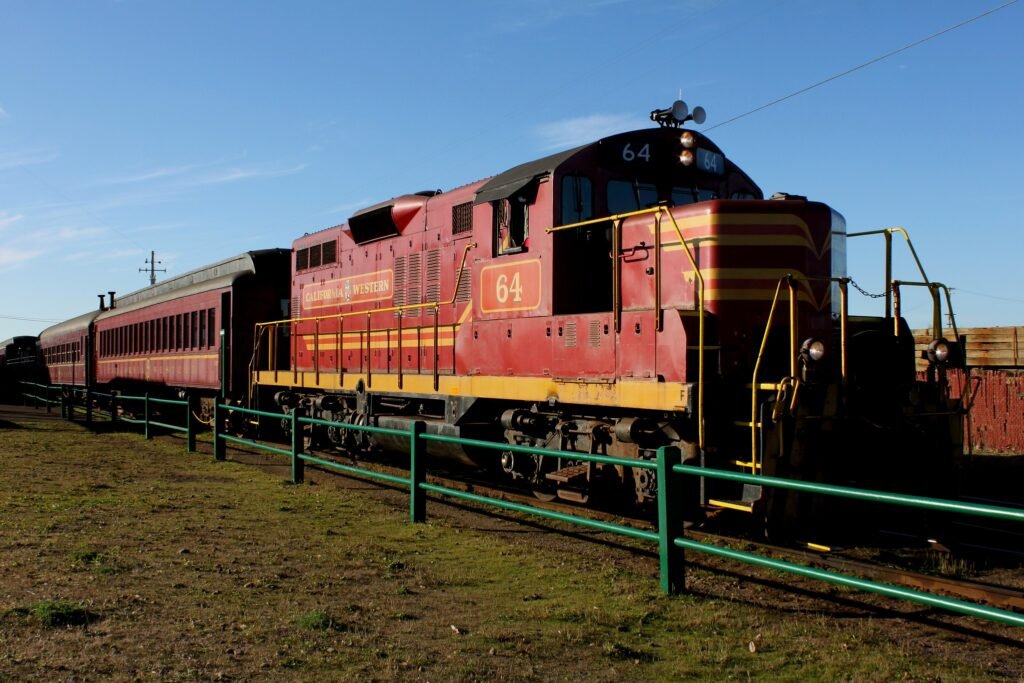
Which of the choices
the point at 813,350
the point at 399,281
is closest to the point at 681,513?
the point at 813,350

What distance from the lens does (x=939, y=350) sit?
8.18 m

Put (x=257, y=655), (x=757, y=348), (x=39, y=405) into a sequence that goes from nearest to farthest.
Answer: (x=257, y=655) < (x=757, y=348) < (x=39, y=405)

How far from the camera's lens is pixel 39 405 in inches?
1319

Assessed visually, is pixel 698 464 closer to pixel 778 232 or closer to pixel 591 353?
pixel 591 353

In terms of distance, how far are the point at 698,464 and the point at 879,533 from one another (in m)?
2.13

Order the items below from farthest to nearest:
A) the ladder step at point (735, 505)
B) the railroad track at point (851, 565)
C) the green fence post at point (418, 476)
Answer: the green fence post at point (418, 476) < the ladder step at point (735, 505) < the railroad track at point (851, 565)

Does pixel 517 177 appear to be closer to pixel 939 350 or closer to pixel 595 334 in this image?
pixel 595 334

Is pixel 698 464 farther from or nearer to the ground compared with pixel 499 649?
farther from the ground

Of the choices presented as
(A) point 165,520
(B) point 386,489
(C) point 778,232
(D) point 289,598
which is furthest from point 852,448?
(A) point 165,520

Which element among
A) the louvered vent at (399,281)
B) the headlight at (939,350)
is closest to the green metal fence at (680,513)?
the headlight at (939,350)

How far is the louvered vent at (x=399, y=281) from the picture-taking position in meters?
12.7

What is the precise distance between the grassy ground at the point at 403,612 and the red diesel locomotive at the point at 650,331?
1305 millimetres

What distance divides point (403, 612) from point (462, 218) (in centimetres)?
660

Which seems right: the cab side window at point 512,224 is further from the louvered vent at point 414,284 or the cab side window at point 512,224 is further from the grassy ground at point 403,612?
the grassy ground at point 403,612
